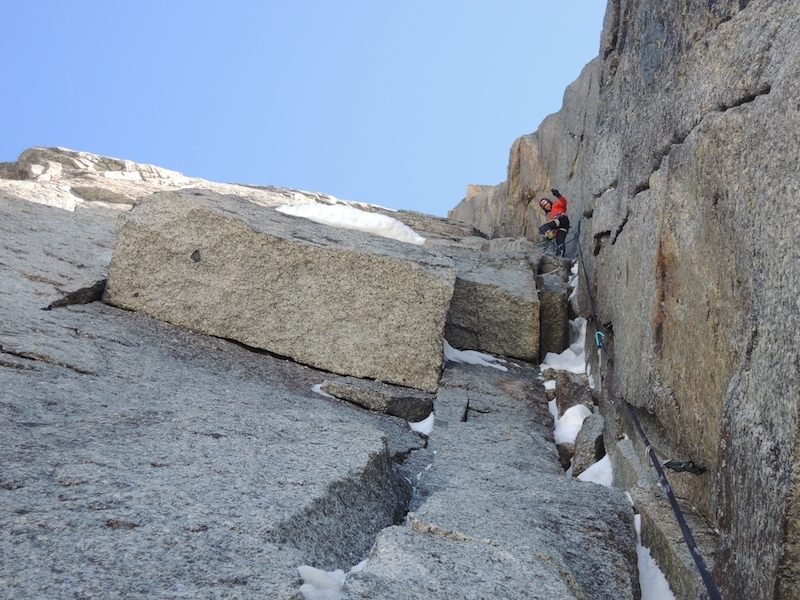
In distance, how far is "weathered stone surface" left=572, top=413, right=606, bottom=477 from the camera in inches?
278

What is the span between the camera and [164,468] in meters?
4.08

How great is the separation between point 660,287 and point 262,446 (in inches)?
127

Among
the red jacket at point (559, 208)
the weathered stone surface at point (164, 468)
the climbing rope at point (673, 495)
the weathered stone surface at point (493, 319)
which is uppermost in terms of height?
the red jacket at point (559, 208)

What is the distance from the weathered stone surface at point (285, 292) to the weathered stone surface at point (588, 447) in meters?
1.75

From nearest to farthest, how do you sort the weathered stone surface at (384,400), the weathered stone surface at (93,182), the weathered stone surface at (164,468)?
the weathered stone surface at (164,468) → the weathered stone surface at (384,400) → the weathered stone surface at (93,182)

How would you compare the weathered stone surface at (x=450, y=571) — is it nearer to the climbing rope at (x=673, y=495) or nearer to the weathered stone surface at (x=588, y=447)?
the climbing rope at (x=673, y=495)

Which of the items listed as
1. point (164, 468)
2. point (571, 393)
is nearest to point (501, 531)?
point (164, 468)

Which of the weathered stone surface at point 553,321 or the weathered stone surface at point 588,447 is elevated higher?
the weathered stone surface at point 553,321

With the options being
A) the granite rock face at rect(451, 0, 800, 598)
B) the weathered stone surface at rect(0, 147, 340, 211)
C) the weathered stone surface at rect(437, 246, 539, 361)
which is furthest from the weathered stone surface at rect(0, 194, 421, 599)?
the weathered stone surface at rect(0, 147, 340, 211)

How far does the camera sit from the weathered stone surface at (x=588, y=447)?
278 inches

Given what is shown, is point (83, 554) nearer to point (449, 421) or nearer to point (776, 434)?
point (776, 434)

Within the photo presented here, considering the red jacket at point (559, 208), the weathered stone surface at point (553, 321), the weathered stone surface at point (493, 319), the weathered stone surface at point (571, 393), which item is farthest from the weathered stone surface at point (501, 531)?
the red jacket at point (559, 208)

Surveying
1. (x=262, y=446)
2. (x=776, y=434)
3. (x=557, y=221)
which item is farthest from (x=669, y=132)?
(x=557, y=221)

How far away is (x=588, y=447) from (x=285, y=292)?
364 centimetres
